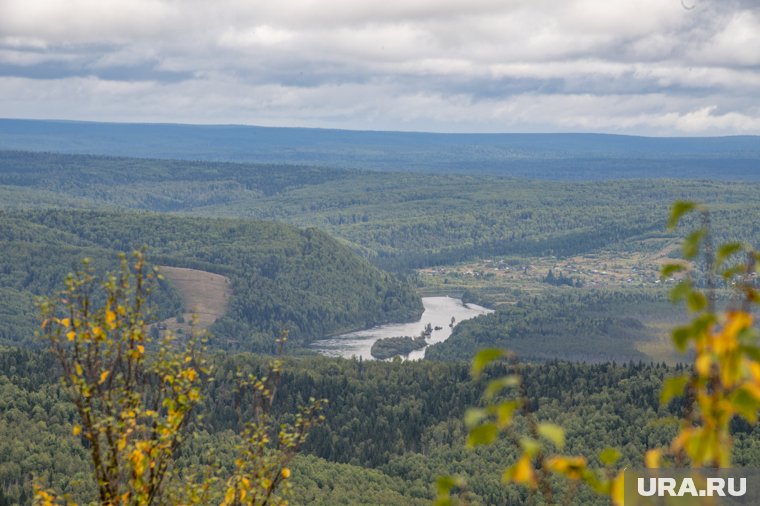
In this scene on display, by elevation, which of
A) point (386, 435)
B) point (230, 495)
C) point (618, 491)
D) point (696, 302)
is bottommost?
point (386, 435)

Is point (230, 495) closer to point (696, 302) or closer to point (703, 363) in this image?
point (696, 302)

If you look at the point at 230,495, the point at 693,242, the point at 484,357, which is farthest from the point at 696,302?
the point at 230,495

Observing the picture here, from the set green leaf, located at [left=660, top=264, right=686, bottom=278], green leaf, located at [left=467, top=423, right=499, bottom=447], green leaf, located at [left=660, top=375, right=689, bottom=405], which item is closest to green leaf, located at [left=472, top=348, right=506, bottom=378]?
green leaf, located at [left=467, top=423, right=499, bottom=447]

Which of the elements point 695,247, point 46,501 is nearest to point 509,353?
point 695,247

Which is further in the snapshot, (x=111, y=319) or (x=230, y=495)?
(x=230, y=495)

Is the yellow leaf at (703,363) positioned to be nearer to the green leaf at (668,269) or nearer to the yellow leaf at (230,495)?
the green leaf at (668,269)

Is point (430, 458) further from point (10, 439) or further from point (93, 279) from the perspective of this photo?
point (93, 279)

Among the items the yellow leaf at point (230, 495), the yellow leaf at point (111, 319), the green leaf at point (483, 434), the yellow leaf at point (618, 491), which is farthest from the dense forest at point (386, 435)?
the green leaf at point (483, 434)

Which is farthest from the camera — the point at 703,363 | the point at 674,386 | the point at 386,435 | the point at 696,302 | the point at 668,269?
the point at 386,435

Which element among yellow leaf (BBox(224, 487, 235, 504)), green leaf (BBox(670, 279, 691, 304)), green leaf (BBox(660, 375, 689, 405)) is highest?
green leaf (BBox(670, 279, 691, 304))

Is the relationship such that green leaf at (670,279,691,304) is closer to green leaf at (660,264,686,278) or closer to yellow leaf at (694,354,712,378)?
green leaf at (660,264,686,278)

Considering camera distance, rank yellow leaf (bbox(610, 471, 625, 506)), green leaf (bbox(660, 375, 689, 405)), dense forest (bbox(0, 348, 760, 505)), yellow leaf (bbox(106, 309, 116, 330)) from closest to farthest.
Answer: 1. green leaf (bbox(660, 375, 689, 405))
2. yellow leaf (bbox(610, 471, 625, 506))
3. yellow leaf (bbox(106, 309, 116, 330))
4. dense forest (bbox(0, 348, 760, 505))
